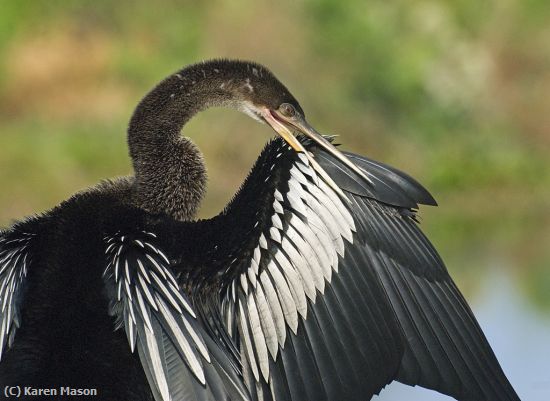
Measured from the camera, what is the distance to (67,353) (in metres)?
3.60

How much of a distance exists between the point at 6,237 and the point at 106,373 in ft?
2.14

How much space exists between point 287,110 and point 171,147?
1.36 feet

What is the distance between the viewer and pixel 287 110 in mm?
4285

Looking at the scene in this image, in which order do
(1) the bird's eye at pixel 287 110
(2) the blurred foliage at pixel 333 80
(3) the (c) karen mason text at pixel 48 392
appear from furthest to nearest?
(2) the blurred foliage at pixel 333 80
(1) the bird's eye at pixel 287 110
(3) the (c) karen mason text at pixel 48 392

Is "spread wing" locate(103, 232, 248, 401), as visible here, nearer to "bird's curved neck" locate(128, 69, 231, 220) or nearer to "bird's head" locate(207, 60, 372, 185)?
"bird's curved neck" locate(128, 69, 231, 220)

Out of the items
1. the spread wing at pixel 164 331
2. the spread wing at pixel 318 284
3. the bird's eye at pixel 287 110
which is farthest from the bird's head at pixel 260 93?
the spread wing at pixel 164 331

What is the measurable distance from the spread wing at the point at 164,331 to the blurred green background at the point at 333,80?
200 inches

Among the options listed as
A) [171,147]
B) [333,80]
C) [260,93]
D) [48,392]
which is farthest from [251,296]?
[333,80]

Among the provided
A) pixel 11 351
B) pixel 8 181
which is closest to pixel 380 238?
pixel 11 351

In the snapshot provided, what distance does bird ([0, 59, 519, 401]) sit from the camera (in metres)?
3.62

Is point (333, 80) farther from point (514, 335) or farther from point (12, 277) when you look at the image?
point (12, 277)

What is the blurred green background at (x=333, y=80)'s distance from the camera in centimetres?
909

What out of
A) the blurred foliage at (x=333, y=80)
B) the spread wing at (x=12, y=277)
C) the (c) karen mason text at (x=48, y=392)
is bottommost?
the (c) karen mason text at (x=48, y=392)

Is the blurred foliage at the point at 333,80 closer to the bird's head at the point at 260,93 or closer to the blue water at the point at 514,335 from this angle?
the blue water at the point at 514,335
